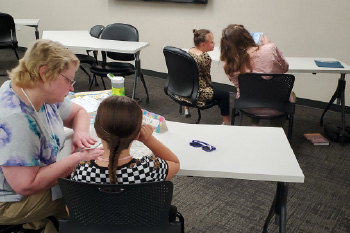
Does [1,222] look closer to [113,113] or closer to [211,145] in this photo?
[113,113]

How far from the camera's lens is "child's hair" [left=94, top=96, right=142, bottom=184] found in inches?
45.1

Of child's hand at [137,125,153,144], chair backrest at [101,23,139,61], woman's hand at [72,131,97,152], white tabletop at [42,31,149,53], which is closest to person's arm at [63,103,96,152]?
woman's hand at [72,131,97,152]

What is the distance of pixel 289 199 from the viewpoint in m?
2.43

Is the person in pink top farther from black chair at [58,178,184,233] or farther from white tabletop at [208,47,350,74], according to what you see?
black chair at [58,178,184,233]

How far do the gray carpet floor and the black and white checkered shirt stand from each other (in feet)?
3.47

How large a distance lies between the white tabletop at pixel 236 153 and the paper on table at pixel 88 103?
1.46 ft

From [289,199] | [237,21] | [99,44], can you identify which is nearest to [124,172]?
[289,199]

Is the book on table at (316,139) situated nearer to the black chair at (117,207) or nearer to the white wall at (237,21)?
the white wall at (237,21)

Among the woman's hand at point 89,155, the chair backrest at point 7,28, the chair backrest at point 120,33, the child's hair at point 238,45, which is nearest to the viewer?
the woman's hand at point 89,155

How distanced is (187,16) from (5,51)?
3838 millimetres

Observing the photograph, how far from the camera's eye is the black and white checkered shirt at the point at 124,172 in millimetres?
1175

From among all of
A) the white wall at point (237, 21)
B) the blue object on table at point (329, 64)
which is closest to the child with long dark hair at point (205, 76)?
the blue object on table at point (329, 64)

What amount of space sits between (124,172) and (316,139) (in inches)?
99.7

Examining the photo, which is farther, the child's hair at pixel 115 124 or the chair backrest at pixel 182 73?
the chair backrest at pixel 182 73
